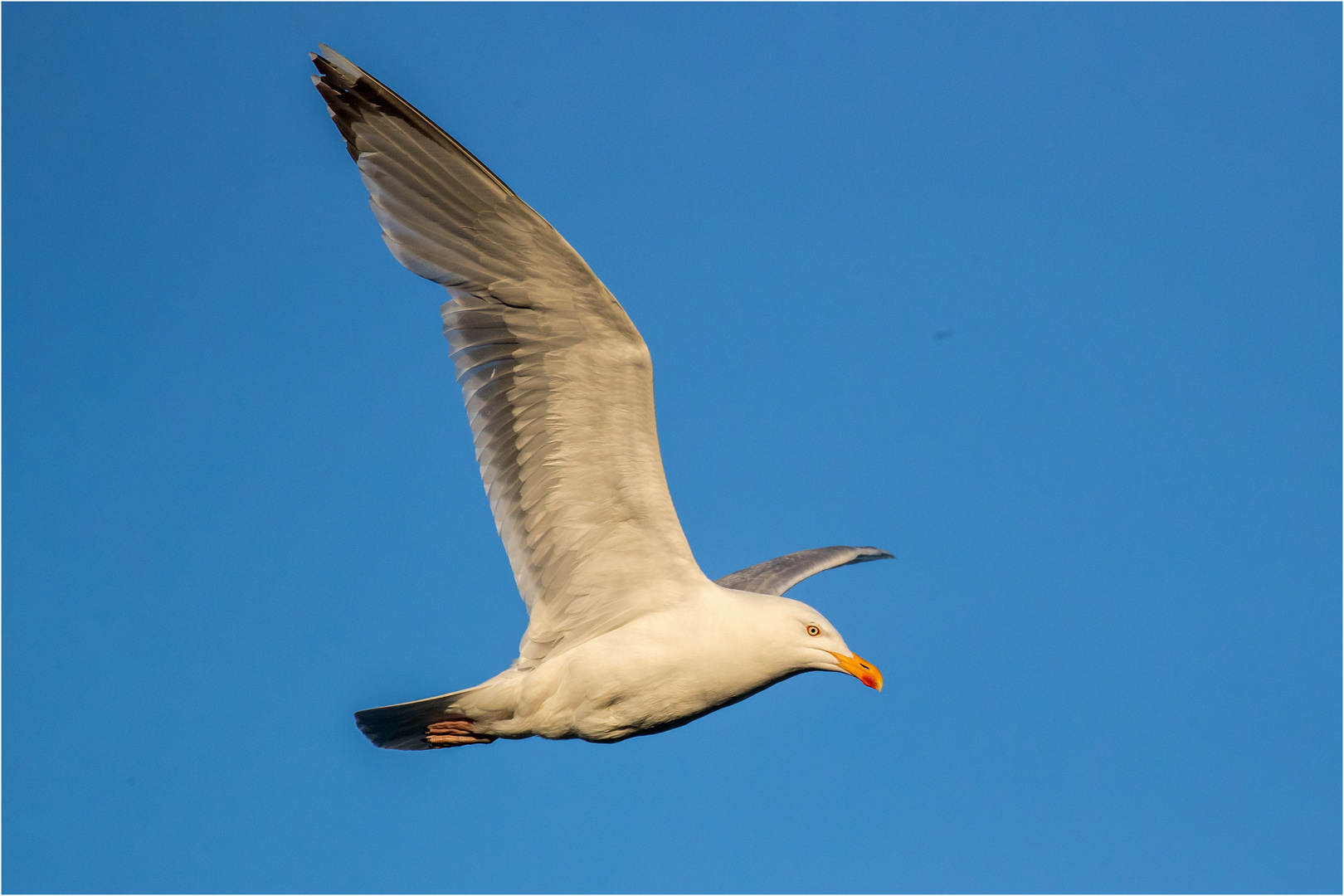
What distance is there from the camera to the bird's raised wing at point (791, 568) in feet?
29.1

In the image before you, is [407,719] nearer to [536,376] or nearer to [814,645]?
[536,376]

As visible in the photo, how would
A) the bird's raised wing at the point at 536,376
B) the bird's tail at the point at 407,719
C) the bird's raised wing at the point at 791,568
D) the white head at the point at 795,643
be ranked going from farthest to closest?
the bird's raised wing at the point at 791,568
the bird's tail at the point at 407,719
the white head at the point at 795,643
the bird's raised wing at the point at 536,376

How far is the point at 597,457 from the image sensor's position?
21.1 feet

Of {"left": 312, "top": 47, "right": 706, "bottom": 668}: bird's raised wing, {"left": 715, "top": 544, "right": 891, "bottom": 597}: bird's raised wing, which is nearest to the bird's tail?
{"left": 312, "top": 47, "right": 706, "bottom": 668}: bird's raised wing

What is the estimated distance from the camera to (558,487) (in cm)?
660

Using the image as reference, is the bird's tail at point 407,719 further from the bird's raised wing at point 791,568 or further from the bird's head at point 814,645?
the bird's raised wing at point 791,568

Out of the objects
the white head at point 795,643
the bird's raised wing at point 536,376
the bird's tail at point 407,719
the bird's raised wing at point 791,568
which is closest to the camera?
the bird's raised wing at point 536,376

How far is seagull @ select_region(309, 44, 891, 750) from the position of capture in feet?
19.4

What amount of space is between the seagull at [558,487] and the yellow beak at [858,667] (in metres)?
0.01

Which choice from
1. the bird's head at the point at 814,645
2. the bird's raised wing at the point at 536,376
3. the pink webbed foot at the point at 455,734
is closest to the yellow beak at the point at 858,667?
the bird's head at the point at 814,645

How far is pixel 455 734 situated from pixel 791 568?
339cm

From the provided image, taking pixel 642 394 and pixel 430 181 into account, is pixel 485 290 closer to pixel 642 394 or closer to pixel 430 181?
pixel 430 181

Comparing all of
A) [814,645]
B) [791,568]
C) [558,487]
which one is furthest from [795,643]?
[791,568]

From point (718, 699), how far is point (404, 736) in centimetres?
202
